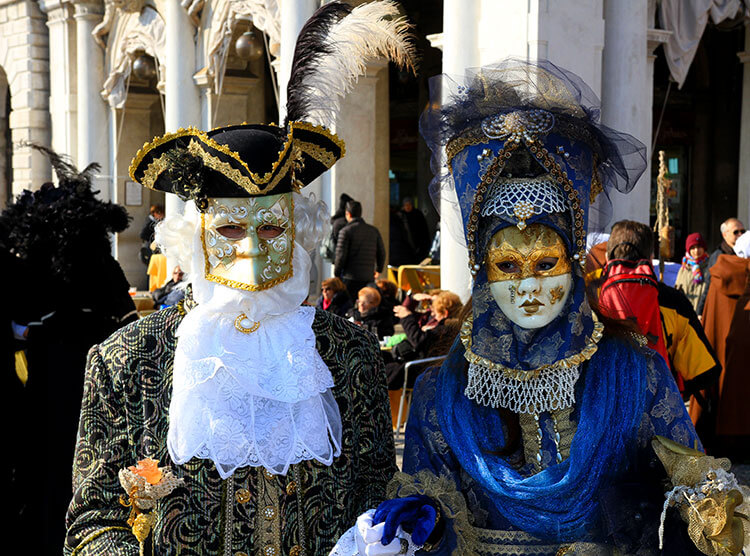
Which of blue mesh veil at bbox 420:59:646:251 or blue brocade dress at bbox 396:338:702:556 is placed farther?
blue mesh veil at bbox 420:59:646:251

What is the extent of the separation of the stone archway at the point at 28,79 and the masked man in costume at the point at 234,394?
1651cm

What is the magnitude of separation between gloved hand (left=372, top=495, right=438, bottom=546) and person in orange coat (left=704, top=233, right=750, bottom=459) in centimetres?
530

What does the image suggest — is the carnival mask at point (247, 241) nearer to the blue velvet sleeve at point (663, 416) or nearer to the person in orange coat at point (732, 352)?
the blue velvet sleeve at point (663, 416)

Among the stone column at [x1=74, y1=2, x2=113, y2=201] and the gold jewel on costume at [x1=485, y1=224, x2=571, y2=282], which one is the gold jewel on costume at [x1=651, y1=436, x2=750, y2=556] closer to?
the gold jewel on costume at [x1=485, y1=224, x2=571, y2=282]

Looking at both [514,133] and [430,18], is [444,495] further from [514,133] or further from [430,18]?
[430,18]

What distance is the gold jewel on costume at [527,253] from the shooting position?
2455mm

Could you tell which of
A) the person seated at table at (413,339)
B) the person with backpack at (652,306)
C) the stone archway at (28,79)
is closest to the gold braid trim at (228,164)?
the person with backpack at (652,306)

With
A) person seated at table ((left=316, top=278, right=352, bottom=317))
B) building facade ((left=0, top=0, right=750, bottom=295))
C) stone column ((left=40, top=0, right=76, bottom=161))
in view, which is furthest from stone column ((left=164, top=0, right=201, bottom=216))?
person seated at table ((left=316, top=278, right=352, bottom=317))

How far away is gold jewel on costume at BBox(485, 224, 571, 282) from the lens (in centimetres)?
246

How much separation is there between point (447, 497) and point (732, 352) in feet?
17.3

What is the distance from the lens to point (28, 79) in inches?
710

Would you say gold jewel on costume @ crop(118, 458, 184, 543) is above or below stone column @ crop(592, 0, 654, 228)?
below

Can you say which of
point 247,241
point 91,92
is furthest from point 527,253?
point 91,92

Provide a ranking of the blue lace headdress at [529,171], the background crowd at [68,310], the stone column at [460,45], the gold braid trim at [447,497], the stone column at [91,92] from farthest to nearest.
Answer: the stone column at [91,92], the stone column at [460,45], the background crowd at [68,310], the blue lace headdress at [529,171], the gold braid trim at [447,497]
